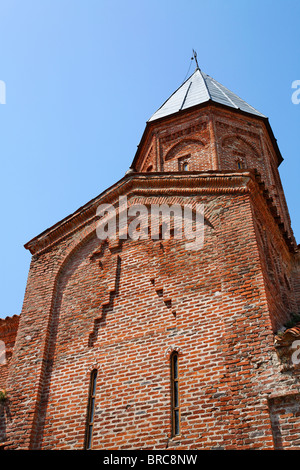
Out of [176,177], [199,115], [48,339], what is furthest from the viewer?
[199,115]

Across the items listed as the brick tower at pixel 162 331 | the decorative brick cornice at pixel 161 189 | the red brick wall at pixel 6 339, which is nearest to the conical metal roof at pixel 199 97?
the decorative brick cornice at pixel 161 189

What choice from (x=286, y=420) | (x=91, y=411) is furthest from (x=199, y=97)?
(x=286, y=420)

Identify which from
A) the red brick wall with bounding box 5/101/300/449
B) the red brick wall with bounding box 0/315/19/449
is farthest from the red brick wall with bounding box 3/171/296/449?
the red brick wall with bounding box 0/315/19/449

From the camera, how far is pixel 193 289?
8.22 metres

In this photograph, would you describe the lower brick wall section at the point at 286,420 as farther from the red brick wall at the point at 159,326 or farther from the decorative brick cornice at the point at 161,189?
the decorative brick cornice at the point at 161,189

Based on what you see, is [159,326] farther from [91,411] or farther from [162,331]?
[91,411]

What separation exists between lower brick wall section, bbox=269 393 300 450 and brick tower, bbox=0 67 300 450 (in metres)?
0.01

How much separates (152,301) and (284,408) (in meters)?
2.97
